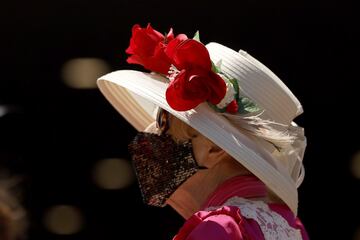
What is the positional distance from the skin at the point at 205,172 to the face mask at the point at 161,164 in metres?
0.02

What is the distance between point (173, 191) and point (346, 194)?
253 cm

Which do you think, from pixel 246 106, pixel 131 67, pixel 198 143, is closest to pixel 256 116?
pixel 246 106

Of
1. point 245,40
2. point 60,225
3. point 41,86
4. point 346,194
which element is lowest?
point 60,225

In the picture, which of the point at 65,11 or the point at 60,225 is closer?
the point at 65,11

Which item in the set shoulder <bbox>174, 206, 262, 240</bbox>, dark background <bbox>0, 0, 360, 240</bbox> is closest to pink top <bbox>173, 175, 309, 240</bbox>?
shoulder <bbox>174, 206, 262, 240</bbox>

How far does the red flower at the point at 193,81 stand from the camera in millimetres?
1824

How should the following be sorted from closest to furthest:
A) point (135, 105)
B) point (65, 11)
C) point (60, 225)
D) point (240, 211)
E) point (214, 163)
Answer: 1. point (240, 211)
2. point (214, 163)
3. point (135, 105)
4. point (65, 11)
5. point (60, 225)

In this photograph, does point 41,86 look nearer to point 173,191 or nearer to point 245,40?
point 245,40

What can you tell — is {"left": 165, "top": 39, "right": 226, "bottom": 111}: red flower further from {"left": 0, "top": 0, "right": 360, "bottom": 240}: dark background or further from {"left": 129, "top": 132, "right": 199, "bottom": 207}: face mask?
{"left": 0, "top": 0, "right": 360, "bottom": 240}: dark background

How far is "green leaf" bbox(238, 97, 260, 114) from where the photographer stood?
1919 millimetres

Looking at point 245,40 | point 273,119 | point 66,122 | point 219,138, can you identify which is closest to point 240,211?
point 219,138

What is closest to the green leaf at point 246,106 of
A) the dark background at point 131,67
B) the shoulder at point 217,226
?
the shoulder at point 217,226

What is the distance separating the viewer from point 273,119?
1.98 metres

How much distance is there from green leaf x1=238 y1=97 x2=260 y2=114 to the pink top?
15cm
